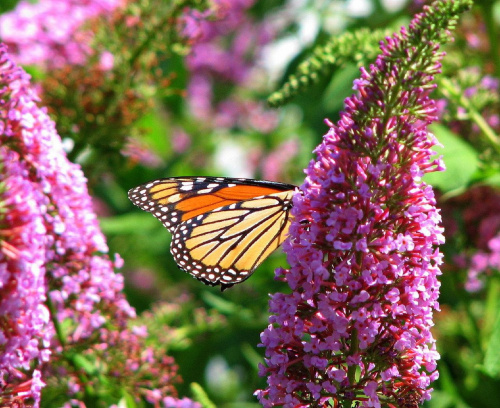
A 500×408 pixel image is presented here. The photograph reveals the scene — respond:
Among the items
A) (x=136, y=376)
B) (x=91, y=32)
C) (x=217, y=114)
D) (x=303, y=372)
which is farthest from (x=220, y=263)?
(x=217, y=114)

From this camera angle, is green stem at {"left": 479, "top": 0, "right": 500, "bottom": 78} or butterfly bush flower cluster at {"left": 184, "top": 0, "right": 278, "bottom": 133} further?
butterfly bush flower cluster at {"left": 184, "top": 0, "right": 278, "bottom": 133}

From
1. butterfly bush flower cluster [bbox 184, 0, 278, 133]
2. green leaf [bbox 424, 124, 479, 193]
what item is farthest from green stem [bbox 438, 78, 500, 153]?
butterfly bush flower cluster [bbox 184, 0, 278, 133]

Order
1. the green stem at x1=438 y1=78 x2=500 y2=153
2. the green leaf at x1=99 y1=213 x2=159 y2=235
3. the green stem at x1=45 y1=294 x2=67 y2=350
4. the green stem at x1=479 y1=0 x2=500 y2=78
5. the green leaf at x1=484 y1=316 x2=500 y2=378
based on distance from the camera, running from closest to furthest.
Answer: the green leaf at x1=484 y1=316 x2=500 y2=378 → the green stem at x1=45 y1=294 x2=67 y2=350 → the green stem at x1=438 y1=78 x2=500 y2=153 → the green stem at x1=479 y1=0 x2=500 y2=78 → the green leaf at x1=99 y1=213 x2=159 y2=235

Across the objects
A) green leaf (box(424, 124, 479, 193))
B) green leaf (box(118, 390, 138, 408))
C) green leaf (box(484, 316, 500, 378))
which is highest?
green leaf (box(424, 124, 479, 193))

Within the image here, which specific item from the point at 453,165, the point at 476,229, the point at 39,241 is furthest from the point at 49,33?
the point at 476,229

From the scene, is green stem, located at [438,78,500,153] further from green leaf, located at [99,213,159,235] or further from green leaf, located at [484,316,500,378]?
green leaf, located at [99,213,159,235]

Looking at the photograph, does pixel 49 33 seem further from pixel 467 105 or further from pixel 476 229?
pixel 476 229
